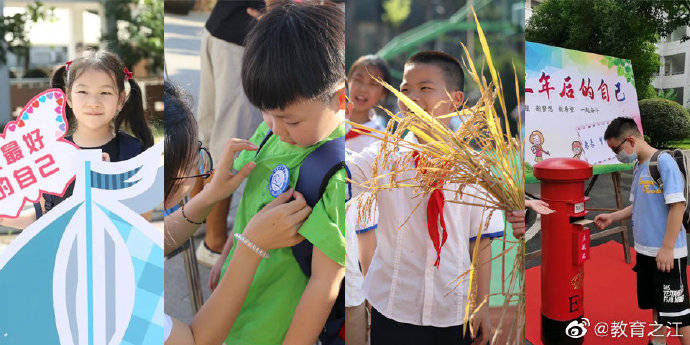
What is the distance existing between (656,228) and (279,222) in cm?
199

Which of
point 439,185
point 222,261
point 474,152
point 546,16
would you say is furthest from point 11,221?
point 546,16

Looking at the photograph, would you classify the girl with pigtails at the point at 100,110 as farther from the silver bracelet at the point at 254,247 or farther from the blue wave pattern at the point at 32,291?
the silver bracelet at the point at 254,247

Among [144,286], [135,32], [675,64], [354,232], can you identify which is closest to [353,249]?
[354,232]

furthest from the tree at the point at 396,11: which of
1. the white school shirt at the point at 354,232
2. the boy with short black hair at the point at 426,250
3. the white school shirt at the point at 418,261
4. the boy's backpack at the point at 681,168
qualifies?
the boy's backpack at the point at 681,168

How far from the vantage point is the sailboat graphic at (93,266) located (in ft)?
6.99

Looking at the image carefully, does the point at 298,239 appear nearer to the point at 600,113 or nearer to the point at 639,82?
the point at 600,113

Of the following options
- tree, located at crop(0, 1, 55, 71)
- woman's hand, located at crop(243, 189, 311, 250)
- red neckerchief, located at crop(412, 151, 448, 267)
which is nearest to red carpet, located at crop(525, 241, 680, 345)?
red neckerchief, located at crop(412, 151, 448, 267)

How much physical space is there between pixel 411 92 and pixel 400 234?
66 centimetres

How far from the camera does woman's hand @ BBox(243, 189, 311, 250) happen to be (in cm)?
205

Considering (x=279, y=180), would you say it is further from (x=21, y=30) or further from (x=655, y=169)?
(x=655, y=169)

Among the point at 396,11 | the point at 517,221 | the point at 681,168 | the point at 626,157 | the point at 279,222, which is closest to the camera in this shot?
the point at 279,222

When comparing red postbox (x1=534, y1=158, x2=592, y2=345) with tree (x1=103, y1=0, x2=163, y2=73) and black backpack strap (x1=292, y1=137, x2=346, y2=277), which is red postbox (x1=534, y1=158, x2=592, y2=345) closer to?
black backpack strap (x1=292, y1=137, x2=346, y2=277)

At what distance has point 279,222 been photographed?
6.74ft

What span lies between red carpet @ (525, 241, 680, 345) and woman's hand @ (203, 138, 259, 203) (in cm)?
161
